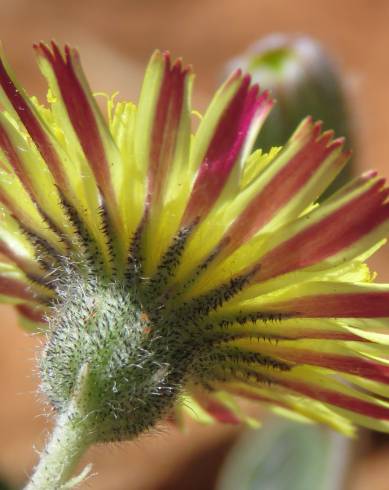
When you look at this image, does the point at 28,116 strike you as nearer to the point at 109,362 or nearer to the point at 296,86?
the point at 109,362

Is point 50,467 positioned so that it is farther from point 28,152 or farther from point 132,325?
point 28,152

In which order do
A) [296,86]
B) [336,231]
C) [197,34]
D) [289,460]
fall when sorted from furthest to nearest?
[197,34], [289,460], [296,86], [336,231]

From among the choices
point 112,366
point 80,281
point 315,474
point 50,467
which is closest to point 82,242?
point 80,281

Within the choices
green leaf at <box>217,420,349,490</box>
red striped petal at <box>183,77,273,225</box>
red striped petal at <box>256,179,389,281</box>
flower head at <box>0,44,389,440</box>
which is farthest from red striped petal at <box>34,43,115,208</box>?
green leaf at <box>217,420,349,490</box>

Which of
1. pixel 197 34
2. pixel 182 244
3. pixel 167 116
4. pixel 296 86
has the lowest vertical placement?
pixel 182 244

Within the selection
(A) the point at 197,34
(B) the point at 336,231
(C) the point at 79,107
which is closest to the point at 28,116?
(C) the point at 79,107

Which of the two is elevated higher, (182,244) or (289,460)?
(182,244)

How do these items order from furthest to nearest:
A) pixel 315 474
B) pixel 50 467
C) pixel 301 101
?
pixel 315 474, pixel 301 101, pixel 50 467
